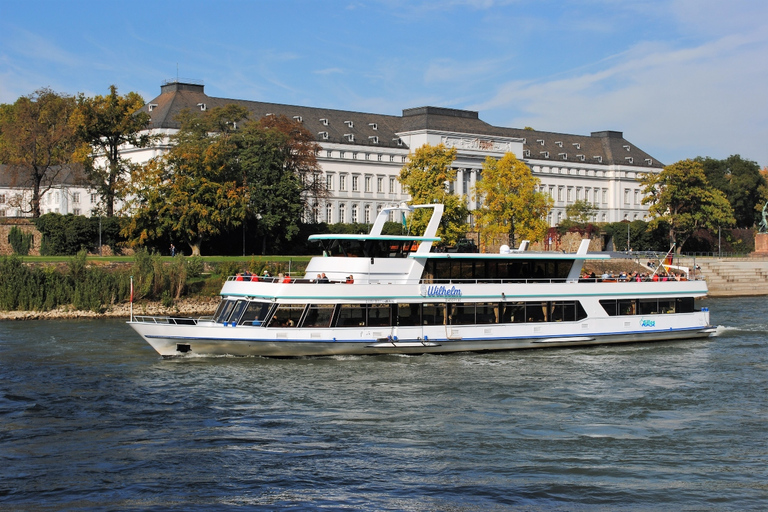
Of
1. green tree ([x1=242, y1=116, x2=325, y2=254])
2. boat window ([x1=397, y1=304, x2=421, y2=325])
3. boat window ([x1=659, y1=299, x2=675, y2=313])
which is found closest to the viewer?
boat window ([x1=397, y1=304, x2=421, y2=325])

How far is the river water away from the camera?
768 inches

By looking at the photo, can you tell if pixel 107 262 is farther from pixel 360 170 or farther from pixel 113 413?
pixel 360 170

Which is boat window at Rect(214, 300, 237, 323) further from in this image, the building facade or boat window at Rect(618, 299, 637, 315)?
the building facade

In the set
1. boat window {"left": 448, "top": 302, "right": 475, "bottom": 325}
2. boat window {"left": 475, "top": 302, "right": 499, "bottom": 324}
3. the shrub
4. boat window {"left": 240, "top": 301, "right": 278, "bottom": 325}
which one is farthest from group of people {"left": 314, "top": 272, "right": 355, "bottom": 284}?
the shrub

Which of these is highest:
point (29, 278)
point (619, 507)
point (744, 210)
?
point (744, 210)

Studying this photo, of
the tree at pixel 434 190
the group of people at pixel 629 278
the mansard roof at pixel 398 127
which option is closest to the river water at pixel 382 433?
the group of people at pixel 629 278

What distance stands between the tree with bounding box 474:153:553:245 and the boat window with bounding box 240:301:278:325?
46683mm

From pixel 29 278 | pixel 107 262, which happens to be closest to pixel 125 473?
pixel 29 278

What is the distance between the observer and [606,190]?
150 meters

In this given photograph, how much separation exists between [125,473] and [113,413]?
5.98m

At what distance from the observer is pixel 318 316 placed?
118 feet

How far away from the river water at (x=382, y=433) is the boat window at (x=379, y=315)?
5.72 ft

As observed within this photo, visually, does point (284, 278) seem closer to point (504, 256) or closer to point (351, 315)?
point (351, 315)

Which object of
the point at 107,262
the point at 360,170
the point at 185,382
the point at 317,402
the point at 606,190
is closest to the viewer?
the point at 317,402
